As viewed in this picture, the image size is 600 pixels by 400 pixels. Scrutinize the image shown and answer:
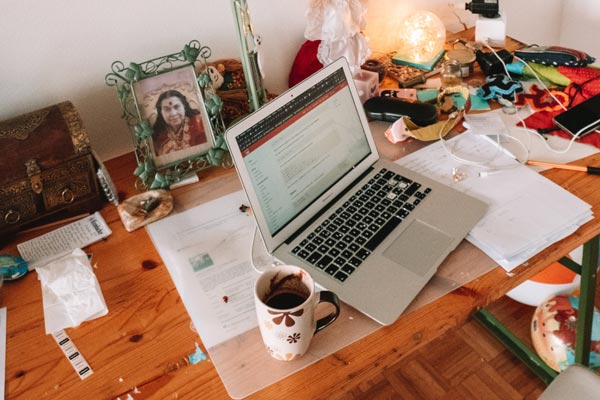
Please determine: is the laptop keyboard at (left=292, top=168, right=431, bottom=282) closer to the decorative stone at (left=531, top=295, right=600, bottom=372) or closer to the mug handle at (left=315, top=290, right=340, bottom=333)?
the mug handle at (left=315, top=290, right=340, bottom=333)

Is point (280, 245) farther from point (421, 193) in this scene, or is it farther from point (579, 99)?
point (579, 99)

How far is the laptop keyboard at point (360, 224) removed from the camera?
33.8 inches

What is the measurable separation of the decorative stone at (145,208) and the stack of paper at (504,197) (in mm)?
505

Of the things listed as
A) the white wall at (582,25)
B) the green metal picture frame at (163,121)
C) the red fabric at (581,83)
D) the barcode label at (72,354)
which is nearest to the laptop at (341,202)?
the green metal picture frame at (163,121)

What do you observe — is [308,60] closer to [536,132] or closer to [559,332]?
[536,132]

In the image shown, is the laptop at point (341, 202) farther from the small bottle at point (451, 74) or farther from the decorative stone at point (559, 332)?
the decorative stone at point (559, 332)

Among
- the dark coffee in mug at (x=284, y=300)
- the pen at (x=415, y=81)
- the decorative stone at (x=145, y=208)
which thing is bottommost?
the dark coffee in mug at (x=284, y=300)

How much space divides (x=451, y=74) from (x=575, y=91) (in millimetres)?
291

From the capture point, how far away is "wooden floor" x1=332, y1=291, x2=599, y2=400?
1555 millimetres

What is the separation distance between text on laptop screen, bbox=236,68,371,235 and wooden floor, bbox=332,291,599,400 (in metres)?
0.87

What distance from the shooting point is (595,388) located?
3.11ft

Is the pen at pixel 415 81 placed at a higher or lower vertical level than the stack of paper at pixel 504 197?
higher

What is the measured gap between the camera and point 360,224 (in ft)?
3.02

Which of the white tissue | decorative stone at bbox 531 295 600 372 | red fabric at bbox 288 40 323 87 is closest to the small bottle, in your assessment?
red fabric at bbox 288 40 323 87
